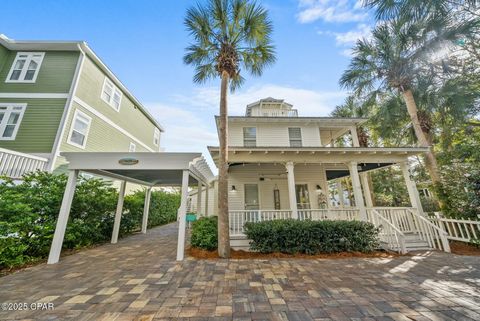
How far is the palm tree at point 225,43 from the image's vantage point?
19.5 feet

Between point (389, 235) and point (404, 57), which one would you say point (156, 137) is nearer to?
→ point (389, 235)

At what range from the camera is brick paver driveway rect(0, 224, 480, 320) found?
2557mm

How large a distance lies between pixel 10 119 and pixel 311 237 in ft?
48.0

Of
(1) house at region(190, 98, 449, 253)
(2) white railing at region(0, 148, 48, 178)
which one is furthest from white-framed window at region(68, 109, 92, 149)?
(1) house at region(190, 98, 449, 253)

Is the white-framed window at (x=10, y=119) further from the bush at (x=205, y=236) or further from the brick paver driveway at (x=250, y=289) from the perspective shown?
the bush at (x=205, y=236)

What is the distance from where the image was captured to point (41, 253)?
527 cm

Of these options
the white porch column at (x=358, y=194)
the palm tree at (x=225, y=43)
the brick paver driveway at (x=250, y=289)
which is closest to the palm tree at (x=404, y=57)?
the white porch column at (x=358, y=194)

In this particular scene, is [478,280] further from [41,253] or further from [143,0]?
Answer: [143,0]

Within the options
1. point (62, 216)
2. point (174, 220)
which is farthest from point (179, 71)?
point (174, 220)

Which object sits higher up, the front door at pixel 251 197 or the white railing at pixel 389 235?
the front door at pixel 251 197

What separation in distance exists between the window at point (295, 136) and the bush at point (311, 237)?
5.18 m

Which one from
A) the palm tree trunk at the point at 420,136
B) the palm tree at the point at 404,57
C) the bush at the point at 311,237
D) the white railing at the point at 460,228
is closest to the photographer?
the bush at the point at 311,237

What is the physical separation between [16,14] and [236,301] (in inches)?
582

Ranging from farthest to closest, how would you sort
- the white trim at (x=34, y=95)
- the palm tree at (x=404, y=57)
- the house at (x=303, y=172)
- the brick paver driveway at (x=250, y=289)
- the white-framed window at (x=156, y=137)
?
the white-framed window at (x=156, y=137) → the white trim at (x=34, y=95) → the palm tree at (x=404, y=57) → the house at (x=303, y=172) → the brick paver driveway at (x=250, y=289)
